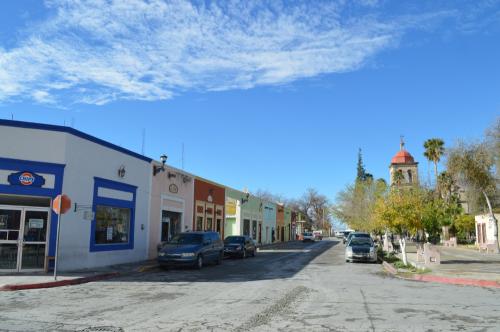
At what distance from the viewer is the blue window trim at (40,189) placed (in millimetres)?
17906

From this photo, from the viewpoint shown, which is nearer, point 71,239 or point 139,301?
point 139,301

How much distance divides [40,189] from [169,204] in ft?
39.9

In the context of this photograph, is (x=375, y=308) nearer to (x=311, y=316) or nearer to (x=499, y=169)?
(x=311, y=316)

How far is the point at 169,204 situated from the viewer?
98.9 feet

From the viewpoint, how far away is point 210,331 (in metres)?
8.51

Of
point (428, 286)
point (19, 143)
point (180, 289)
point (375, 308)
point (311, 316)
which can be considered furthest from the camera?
point (19, 143)

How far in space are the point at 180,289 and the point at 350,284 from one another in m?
5.73

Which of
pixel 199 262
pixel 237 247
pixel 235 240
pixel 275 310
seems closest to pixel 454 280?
pixel 275 310

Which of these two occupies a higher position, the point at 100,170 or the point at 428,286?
the point at 100,170

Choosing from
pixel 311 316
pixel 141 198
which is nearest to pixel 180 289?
pixel 311 316

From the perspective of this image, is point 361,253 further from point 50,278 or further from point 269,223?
point 269,223

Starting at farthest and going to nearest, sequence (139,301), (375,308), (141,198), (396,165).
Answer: (396,165) < (141,198) < (139,301) < (375,308)

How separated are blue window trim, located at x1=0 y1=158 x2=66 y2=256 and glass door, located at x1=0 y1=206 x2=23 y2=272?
0.75 meters

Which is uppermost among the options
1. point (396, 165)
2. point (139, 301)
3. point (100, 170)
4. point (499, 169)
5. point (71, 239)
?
point (396, 165)
